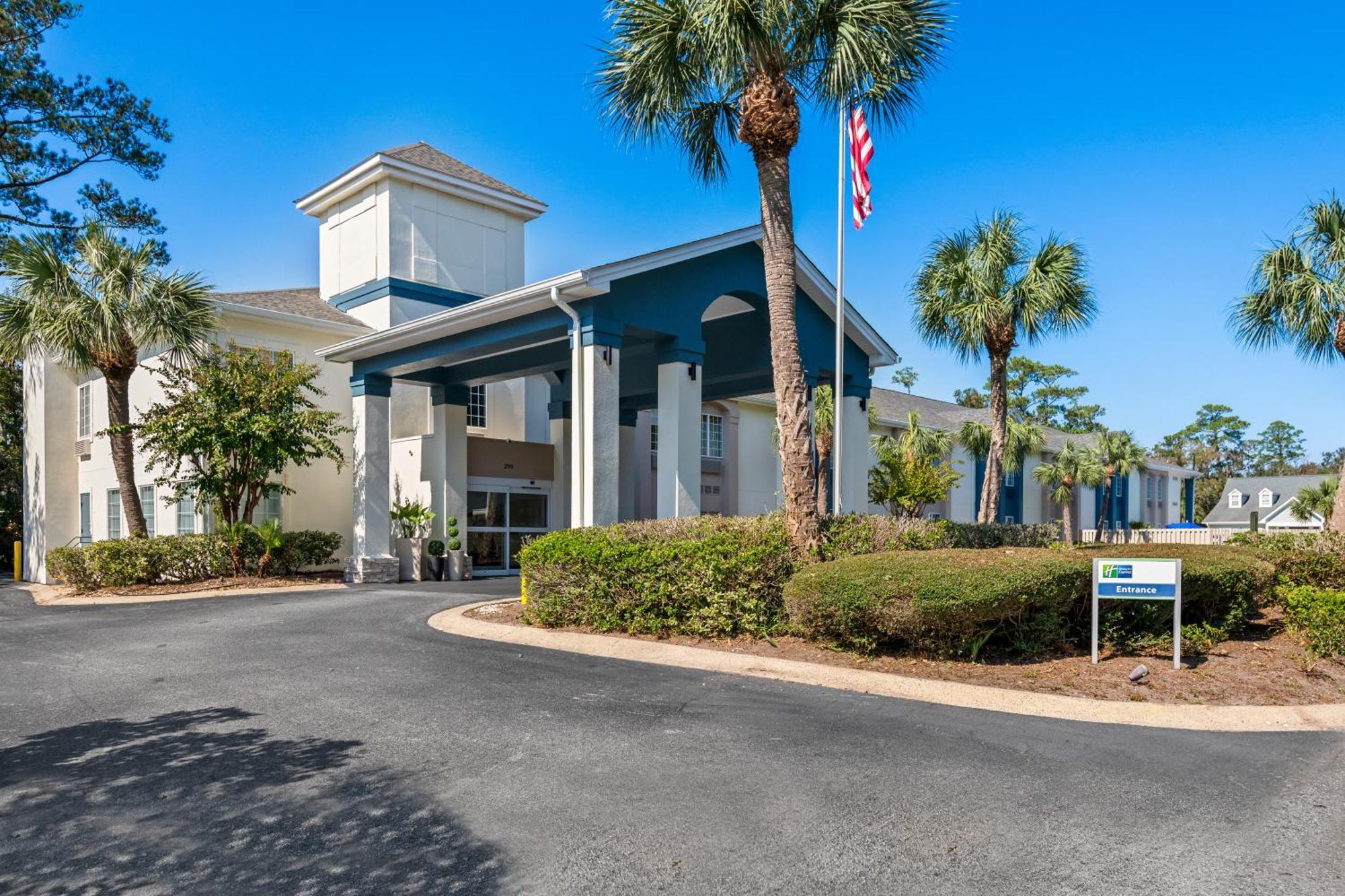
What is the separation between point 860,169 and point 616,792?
12.5 meters

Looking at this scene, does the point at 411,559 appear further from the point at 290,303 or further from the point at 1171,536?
the point at 1171,536

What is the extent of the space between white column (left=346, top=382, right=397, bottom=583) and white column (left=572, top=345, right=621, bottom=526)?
669cm

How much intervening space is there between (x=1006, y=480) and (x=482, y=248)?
26.7m

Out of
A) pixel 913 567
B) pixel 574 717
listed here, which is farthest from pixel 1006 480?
pixel 574 717

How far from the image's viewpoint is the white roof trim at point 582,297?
13742 millimetres

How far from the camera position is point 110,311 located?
1856cm

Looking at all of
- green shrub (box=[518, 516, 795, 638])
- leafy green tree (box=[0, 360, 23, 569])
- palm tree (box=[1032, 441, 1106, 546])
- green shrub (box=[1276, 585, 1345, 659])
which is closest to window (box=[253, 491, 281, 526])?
green shrub (box=[518, 516, 795, 638])

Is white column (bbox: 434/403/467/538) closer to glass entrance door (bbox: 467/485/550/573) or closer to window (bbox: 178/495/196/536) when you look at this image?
glass entrance door (bbox: 467/485/550/573)

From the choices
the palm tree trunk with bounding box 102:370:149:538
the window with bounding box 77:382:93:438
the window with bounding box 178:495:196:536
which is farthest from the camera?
the window with bounding box 77:382:93:438

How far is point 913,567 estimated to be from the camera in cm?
898

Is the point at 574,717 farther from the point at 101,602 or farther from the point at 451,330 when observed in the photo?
the point at 101,602

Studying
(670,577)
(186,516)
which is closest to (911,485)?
(670,577)

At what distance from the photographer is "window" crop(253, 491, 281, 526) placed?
21.6 m

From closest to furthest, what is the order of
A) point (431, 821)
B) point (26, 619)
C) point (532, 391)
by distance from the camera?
point (431, 821), point (26, 619), point (532, 391)
